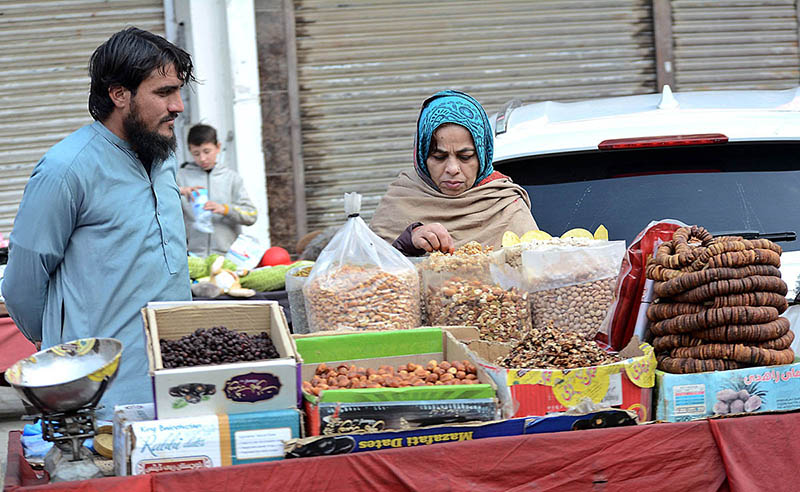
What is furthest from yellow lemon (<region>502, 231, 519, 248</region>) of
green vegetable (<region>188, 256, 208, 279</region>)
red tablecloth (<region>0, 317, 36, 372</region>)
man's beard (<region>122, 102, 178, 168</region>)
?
red tablecloth (<region>0, 317, 36, 372</region>)

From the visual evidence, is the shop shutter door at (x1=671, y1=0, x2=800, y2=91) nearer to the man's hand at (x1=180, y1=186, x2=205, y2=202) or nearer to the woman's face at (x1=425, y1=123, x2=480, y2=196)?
the man's hand at (x1=180, y1=186, x2=205, y2=202)

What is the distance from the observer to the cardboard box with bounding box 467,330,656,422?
2.28m

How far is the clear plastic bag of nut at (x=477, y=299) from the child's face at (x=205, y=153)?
477cm

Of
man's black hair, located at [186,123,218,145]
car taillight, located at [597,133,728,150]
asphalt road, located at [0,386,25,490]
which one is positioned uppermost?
man's black hair, located at [186,123,218,145]

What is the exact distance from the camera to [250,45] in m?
8.41

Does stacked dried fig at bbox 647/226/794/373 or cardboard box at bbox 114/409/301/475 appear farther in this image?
stacked dried fig at bbox 647/226/794/373

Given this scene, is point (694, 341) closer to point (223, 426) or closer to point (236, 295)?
point (223, 426)

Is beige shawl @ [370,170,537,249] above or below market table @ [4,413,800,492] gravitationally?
above

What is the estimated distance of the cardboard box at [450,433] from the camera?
6.87 feet

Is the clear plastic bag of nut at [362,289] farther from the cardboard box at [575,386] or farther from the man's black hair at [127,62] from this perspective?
the man's black hair at [127,62]

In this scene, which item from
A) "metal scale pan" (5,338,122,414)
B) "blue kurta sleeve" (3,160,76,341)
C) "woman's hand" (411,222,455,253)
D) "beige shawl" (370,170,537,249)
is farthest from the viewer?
"beige shawl" (370,170,537,249)

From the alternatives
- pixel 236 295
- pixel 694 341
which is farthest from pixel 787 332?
pixel 236 295

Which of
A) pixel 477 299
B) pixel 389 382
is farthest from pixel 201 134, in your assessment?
pixel 389 382

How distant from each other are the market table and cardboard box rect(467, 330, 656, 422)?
12 cm
